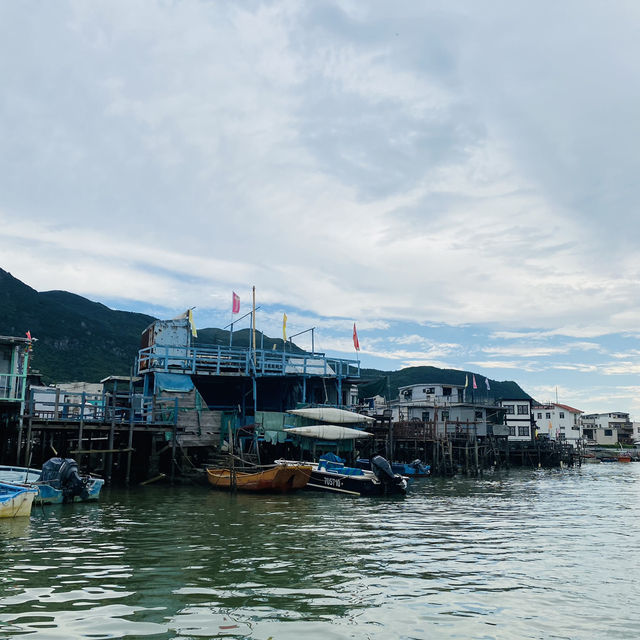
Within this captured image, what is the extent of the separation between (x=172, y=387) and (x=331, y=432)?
Answer: 34.7ft

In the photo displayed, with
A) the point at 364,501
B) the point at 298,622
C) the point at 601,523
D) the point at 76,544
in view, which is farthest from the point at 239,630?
the point at 364,501

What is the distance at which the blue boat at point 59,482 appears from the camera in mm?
23031

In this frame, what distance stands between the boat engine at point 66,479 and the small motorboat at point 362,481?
440 inches

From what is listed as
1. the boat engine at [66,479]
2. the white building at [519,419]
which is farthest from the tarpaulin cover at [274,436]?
the white building at [519,419]

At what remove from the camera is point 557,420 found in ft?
366

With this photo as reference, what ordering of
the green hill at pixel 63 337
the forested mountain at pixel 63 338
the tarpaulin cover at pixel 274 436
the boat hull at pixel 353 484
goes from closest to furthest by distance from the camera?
the boat hull at pixel 353 484, the tarpaulin cover at pixel 274 436, the forested mountain at pixel 63 338, the green hill at pixel 63 337

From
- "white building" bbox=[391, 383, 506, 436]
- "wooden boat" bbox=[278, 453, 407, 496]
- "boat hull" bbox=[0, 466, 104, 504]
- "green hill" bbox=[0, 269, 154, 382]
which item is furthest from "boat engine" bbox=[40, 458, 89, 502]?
"green hill" bbox=[0, 269, 154, 382]

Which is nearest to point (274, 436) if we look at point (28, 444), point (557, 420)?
point (28, 444)

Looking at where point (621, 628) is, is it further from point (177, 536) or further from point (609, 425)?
point (609, 425)

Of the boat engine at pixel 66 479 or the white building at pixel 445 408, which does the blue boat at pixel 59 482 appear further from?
the white building at pixel 445 408

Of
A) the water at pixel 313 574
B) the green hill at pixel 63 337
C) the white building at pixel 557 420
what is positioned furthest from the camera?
the green hill at pixel 63 337

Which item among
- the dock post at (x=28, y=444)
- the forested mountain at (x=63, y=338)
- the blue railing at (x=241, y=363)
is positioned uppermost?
the forested mountain at (x=63, y=338)

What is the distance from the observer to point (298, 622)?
8992 millimetres

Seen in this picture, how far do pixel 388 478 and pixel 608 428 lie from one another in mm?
126980
